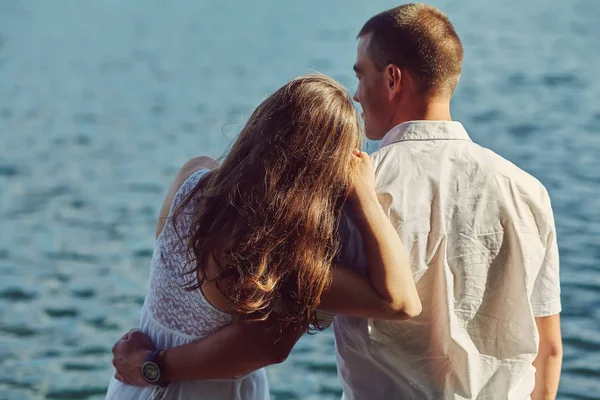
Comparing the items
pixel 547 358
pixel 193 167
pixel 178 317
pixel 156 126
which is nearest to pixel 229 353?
pixel 178 317

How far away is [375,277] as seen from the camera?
1.95 m

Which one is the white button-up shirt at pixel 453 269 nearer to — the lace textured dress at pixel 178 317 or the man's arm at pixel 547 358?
the man's arm at pixel 547 358

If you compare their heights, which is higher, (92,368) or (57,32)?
(57,32)

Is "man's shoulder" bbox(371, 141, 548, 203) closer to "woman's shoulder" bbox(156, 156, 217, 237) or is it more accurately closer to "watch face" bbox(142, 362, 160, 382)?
"woman's shoulder" bbox(156, 156, 217, 237)

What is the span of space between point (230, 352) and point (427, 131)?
654 mm

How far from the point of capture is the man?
204 cm

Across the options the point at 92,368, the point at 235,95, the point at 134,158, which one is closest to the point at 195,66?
the point at 235,95

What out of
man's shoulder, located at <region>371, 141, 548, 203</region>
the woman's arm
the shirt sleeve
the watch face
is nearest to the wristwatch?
the watch face

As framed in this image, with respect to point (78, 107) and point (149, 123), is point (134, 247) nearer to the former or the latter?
point (149, 123)

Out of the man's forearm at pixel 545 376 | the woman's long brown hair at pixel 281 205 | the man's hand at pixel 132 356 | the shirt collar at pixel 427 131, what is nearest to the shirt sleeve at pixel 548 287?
the man's forearm at pixel 545 376

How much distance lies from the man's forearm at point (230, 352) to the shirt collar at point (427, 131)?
1.62 ft

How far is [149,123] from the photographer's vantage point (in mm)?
9617

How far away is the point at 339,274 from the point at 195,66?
34.3ft

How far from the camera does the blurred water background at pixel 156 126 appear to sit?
17.5 feet
